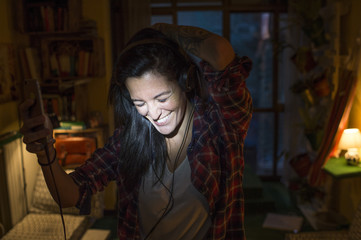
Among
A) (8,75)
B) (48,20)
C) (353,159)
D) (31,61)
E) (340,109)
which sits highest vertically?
(48,20)

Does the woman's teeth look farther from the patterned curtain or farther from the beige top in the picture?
the patterned curtain

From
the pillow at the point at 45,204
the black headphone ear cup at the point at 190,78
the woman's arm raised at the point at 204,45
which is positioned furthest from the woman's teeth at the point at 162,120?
the pillow at the point at 45,204

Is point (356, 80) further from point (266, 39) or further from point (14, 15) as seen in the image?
point (14, 15)

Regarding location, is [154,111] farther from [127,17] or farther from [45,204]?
[127,17]

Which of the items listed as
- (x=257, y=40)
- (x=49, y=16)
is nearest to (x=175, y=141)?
(x=49, y=16)

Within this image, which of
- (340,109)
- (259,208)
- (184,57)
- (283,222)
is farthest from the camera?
(259,208)

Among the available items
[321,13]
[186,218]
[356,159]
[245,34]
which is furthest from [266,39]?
[186,218]

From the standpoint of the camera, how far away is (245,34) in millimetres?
5020

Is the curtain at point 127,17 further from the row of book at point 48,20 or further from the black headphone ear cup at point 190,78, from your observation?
the black headphone ear cup at point 190,78

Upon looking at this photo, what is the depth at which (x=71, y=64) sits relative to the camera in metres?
3.79

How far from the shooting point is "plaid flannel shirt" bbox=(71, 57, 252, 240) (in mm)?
1096

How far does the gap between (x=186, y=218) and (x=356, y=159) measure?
2.47 metres

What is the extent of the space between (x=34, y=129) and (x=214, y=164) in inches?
20.7

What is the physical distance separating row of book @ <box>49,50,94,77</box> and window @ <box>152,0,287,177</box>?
1421 mm
